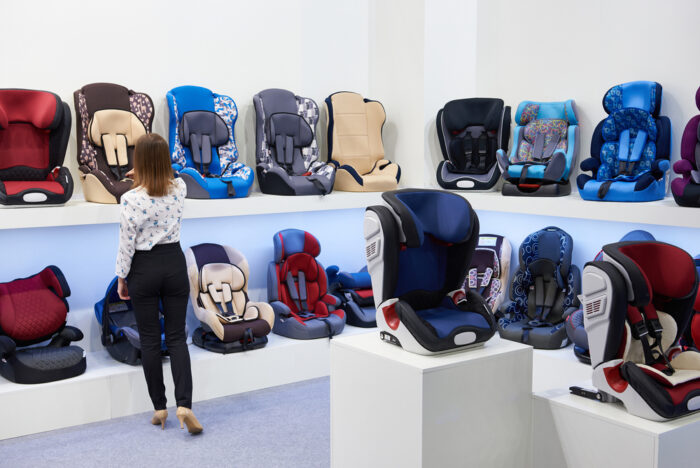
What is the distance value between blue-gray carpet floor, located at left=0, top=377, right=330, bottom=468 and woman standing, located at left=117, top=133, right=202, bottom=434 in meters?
0.18

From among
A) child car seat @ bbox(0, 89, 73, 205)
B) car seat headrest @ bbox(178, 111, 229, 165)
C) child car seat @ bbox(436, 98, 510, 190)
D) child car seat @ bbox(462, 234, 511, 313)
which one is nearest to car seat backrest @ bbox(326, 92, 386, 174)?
child car seat @ bbox(436, 98, 510, 190)

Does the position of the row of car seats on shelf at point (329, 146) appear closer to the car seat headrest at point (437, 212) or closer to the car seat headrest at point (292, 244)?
the car seat headrest at point (292, 244)

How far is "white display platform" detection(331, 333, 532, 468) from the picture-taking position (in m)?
2.69

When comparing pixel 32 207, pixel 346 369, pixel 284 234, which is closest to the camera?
pixel 346 369

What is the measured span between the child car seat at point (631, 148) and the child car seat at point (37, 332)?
137 inches

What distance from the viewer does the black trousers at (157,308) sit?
Answer: 12.3 feet

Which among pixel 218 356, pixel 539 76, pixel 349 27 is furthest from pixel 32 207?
pixel 539 76

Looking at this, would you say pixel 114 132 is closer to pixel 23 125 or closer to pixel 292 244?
pixel 23 125

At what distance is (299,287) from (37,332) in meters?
1.89

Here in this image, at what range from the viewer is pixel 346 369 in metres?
3.04

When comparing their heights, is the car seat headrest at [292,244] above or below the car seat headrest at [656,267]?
below

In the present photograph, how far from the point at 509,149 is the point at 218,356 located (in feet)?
9.48

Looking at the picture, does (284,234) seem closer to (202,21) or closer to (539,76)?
(202,21)

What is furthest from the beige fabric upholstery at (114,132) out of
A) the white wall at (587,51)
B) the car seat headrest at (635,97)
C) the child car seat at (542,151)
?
the car seat headrest at (635,97)
